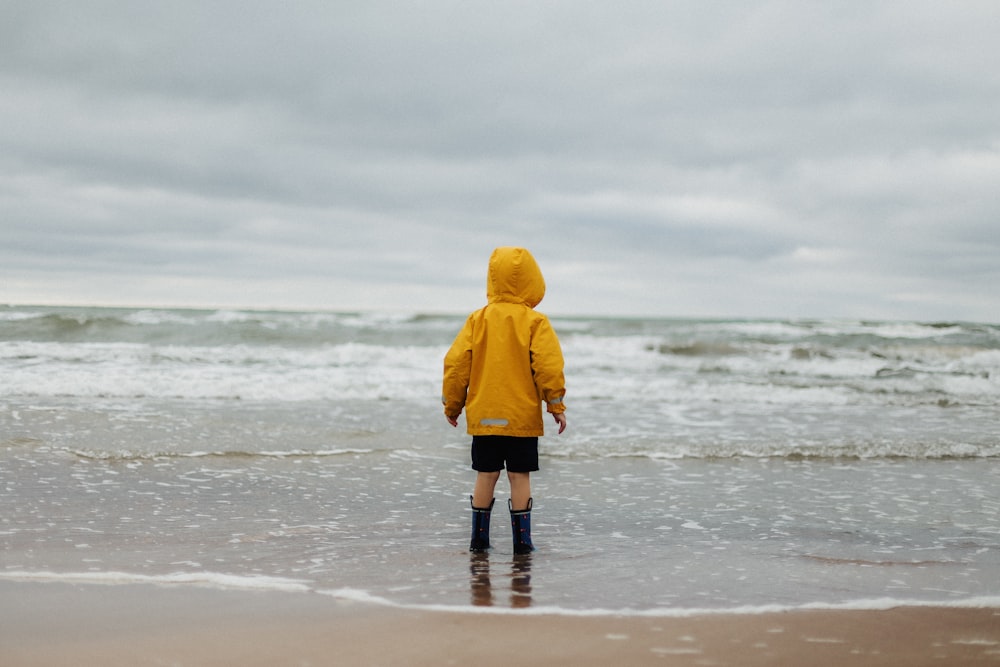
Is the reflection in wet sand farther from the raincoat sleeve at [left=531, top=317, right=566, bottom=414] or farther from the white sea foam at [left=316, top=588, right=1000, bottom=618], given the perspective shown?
the raincoat sleeve at [left=531, top=317, right=566, bottom=414]

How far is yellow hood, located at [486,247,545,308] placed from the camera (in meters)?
4.69

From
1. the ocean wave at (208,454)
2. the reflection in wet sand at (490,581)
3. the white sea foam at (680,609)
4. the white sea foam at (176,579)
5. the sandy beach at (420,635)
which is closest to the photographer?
the sandy beach at (420,635)

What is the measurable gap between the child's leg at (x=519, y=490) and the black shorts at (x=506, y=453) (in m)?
0.04

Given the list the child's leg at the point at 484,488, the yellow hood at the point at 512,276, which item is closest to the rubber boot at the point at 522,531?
the child's leg at the point at 484,488

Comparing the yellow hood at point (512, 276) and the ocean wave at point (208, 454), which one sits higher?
the yellow hood at point (512, 276)

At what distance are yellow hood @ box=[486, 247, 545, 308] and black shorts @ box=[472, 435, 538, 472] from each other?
2.47ft

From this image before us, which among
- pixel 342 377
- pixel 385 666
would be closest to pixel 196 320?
pixel 342 377

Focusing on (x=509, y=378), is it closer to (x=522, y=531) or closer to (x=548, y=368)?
(x=548, y=368)

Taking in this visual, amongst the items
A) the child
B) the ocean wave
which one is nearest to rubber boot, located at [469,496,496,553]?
the child

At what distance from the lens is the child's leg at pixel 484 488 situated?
4.74 m

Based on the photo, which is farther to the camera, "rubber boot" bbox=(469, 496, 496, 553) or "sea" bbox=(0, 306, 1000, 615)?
"rubber boot" bbox=(469, 496, 496, 553)

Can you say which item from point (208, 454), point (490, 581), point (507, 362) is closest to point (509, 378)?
point (507, 362)

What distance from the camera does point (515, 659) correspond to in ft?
9.85

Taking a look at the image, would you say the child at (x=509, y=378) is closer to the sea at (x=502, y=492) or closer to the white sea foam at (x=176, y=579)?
the sea at (x=502, y=492)
